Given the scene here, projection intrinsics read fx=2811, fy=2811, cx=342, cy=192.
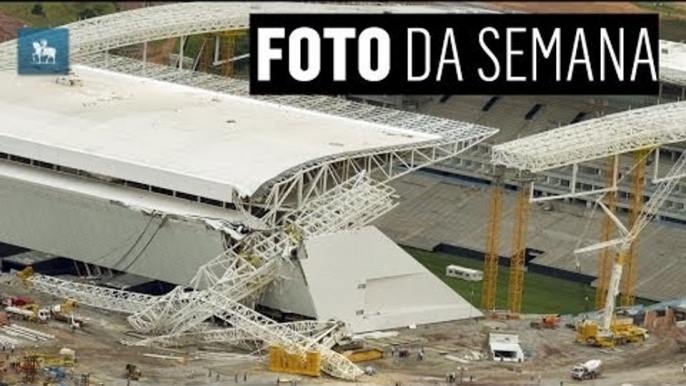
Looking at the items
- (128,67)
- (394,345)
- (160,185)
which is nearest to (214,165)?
(160,185)

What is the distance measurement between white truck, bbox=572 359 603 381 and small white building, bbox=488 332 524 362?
329 centimetres

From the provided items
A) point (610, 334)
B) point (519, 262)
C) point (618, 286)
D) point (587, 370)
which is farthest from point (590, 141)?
point (587, 370)

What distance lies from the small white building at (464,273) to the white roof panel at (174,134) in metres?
10.2

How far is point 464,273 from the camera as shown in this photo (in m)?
147

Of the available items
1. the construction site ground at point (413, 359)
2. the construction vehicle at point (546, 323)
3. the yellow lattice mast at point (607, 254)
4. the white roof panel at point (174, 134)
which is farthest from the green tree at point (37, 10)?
the construction vehicle at point (546, 323)

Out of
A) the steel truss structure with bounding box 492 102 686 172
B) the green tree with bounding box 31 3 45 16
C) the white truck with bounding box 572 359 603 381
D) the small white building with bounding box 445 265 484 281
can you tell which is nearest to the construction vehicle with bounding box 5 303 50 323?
the steel truss structure with bounding box 492 102 686 172

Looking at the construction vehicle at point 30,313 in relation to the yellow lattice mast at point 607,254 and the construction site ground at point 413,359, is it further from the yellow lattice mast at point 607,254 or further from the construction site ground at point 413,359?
the yellow lattice mast at point 607,254

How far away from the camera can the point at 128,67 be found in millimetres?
158375

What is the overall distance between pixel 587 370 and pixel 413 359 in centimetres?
790

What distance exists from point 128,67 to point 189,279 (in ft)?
91.2

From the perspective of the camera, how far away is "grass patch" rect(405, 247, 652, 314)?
14225 cm

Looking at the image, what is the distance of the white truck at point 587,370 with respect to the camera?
124312 mm

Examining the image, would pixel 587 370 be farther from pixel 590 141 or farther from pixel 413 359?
pixel 590 141

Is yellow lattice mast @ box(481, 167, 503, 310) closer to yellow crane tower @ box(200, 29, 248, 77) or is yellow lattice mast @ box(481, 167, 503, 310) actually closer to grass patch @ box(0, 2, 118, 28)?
yellow crane tower @ box(200, 29, 248, 77)
